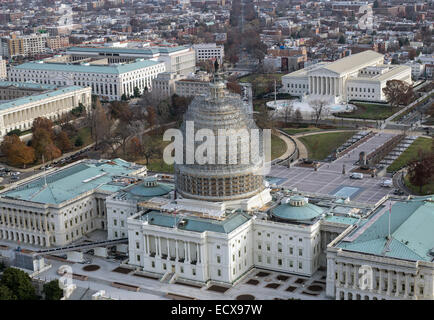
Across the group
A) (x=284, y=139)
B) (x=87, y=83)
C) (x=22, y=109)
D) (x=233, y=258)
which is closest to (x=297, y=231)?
(x=233, y=258)

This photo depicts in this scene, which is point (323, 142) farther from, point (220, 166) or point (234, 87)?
point (220, 166)

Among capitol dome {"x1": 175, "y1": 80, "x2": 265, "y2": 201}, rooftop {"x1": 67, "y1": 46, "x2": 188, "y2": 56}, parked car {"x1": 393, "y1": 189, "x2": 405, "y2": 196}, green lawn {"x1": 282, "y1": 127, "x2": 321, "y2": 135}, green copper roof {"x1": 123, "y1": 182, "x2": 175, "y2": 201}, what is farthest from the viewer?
rooftop {"x1": 67, "y1": 46, "x2": 188, "y2": 56}

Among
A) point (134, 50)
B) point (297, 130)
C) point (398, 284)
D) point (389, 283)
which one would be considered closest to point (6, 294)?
point (389, 283)

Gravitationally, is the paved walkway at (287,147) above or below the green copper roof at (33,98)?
below

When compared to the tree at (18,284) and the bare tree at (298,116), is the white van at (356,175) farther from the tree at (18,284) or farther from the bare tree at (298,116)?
the tree at (18,284)

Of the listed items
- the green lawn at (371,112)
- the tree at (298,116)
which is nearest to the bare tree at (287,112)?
the tree at (298,116)

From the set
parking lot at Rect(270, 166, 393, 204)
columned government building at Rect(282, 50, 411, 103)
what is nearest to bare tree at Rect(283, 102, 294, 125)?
columned government building at Rect(282, 50, 411, 103)

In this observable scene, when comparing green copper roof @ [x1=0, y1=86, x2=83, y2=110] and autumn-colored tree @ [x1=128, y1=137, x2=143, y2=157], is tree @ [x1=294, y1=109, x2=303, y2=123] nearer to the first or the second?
autumn-colored tree @ [x1=128, y1=137, x2=143, y2=157]
